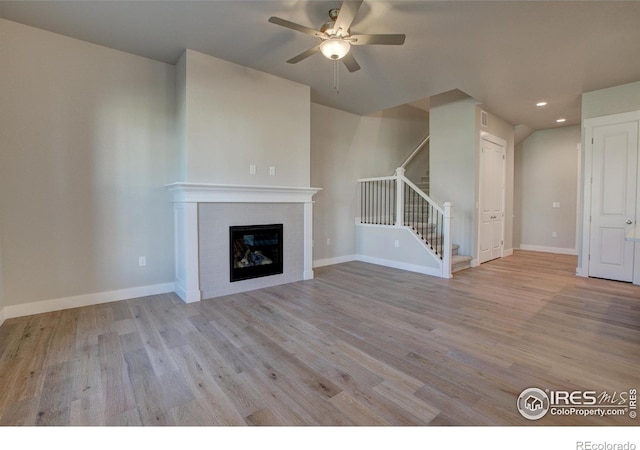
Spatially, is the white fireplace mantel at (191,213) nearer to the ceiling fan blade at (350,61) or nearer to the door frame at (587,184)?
the ceiling fan blade at (350,61)

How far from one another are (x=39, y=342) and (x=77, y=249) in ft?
3.66

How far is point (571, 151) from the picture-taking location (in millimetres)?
6488

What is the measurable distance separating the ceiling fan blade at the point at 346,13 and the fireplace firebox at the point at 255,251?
2460 mm

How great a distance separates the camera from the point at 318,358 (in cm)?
217

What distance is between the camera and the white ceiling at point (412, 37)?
8.54 feet

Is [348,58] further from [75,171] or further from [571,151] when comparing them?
[571,151]

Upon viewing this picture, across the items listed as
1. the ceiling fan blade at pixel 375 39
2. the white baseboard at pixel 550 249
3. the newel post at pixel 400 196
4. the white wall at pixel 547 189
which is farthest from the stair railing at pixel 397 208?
the white baseboard at pixel 550 249

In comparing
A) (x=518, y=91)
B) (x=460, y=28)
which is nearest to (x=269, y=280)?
(x=460, y=28)

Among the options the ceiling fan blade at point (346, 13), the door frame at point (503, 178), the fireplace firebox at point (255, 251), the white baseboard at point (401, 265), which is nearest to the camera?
the ceiling fan blade at point (346, 13)

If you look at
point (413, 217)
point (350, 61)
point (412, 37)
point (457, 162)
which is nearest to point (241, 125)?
point (350, 61)

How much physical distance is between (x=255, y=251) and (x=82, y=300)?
6.45ft

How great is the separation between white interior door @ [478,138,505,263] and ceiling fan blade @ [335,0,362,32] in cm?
399

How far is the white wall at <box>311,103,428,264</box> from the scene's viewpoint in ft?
17.4

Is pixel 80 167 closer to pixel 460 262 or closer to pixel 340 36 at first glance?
pixel 340 36
